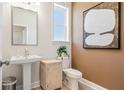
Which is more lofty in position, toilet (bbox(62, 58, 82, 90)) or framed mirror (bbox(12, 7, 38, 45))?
framed mirror (bbox(12, 7, 38, 45))

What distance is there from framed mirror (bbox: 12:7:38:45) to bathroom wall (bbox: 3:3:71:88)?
0.09 m

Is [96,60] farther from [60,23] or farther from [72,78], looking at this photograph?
[60,23]

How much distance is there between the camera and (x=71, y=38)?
3809 millimetres

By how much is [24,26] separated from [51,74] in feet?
4.01

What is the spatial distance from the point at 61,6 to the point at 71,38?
968mm

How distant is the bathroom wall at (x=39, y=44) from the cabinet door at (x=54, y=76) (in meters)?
0.51

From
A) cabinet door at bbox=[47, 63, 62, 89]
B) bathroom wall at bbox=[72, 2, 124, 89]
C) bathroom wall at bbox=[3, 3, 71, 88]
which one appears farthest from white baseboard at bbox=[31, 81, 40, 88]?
bathroom wall at bbox=[72, 2, 124, 89]

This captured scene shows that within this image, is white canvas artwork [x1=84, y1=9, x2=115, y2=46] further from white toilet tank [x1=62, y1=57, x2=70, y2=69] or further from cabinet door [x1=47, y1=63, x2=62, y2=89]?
cabinet door [x1=47, y1=63, x2=62, y2=89]

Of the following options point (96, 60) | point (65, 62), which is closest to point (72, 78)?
point (65, 62)

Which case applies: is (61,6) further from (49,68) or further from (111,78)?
(111,78)

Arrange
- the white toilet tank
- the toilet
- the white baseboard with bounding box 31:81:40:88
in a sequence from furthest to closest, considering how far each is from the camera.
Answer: the white toilet tank → the white baseboard with bounding box 31:81:40:88 → the toilet

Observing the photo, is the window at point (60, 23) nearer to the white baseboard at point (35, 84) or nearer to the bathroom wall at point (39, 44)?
the bathroom wall at point (39, 44)

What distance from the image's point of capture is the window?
355 cm

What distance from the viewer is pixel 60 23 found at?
3.68 m
